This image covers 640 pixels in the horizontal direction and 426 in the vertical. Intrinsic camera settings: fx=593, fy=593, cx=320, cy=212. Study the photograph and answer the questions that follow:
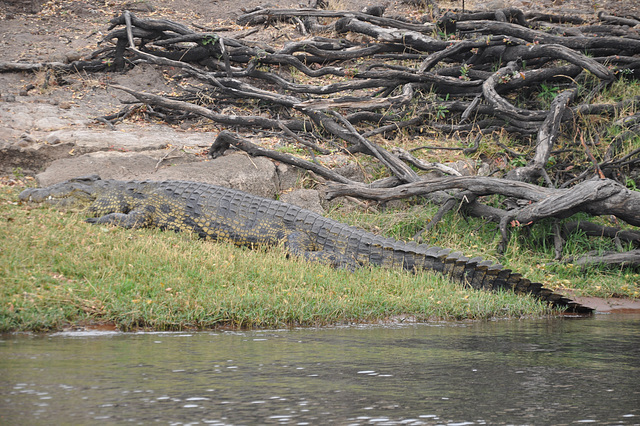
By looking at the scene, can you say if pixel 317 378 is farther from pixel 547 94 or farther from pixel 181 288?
pixel 547 94

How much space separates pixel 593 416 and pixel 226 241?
17.0 ft

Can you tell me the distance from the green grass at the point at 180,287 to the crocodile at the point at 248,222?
0.81 feet

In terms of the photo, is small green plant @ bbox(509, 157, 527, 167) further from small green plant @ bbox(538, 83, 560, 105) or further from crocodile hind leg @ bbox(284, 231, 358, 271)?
crocodile hind leg @ bbox(284, 231, 358, 271)

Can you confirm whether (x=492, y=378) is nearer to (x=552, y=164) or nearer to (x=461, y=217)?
(x=461, y=217)

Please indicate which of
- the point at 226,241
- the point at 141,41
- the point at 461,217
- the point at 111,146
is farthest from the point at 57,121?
the point at 461,217

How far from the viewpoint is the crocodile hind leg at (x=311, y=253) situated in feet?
22.4

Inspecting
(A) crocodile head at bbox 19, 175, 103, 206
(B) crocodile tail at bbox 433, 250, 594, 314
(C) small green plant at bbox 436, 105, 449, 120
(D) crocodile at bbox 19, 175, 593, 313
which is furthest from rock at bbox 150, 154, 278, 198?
(C) small green plant at bbox 436, 105, 449, 120

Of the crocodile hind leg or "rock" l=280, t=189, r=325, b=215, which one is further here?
"rock" l=280, t=189, r=325, b=215

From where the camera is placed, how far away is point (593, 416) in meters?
2.74

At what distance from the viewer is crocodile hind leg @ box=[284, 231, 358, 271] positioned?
682cm

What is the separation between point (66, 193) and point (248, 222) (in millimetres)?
2382

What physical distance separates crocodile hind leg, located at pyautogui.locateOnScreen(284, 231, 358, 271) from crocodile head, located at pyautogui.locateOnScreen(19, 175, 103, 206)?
2663mm

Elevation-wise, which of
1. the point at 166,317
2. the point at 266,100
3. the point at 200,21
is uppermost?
the point at 200,21

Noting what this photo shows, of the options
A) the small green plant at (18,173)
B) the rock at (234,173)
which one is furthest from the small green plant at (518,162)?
the small green plant at (18,173)
